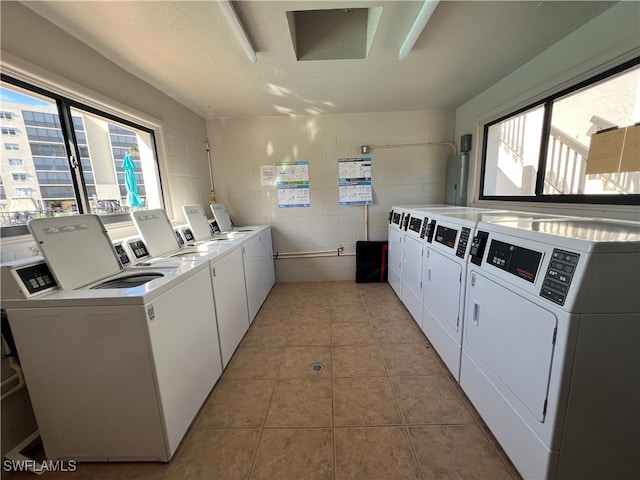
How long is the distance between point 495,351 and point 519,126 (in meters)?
2.44

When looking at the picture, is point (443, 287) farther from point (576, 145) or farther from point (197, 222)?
point (197, 222)

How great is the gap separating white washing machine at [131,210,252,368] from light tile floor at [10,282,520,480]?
0.77 feet

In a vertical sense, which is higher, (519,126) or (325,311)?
(519,126)

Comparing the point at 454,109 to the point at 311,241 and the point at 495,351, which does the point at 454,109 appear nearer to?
the point at 311,241

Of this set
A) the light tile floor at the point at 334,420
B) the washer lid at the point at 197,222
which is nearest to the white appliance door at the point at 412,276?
the light tile floor at the point at 334,420

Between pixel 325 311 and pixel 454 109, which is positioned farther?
pixel 454 109

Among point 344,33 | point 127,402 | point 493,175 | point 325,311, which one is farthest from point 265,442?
point 493,175

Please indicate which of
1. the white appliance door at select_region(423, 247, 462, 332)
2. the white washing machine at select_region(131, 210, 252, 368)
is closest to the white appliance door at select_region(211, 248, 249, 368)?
the white washing machine at select_region(131, 210, 252, 368)

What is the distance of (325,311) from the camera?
2.88 meters

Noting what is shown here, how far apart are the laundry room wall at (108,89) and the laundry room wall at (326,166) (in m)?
0.44

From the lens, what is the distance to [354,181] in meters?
3.56

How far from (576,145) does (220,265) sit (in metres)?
3.04

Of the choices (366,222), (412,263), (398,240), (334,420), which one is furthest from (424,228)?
(334,420)

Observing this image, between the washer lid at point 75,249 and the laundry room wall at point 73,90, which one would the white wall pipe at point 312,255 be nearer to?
the laundry room wall at point 73,90
